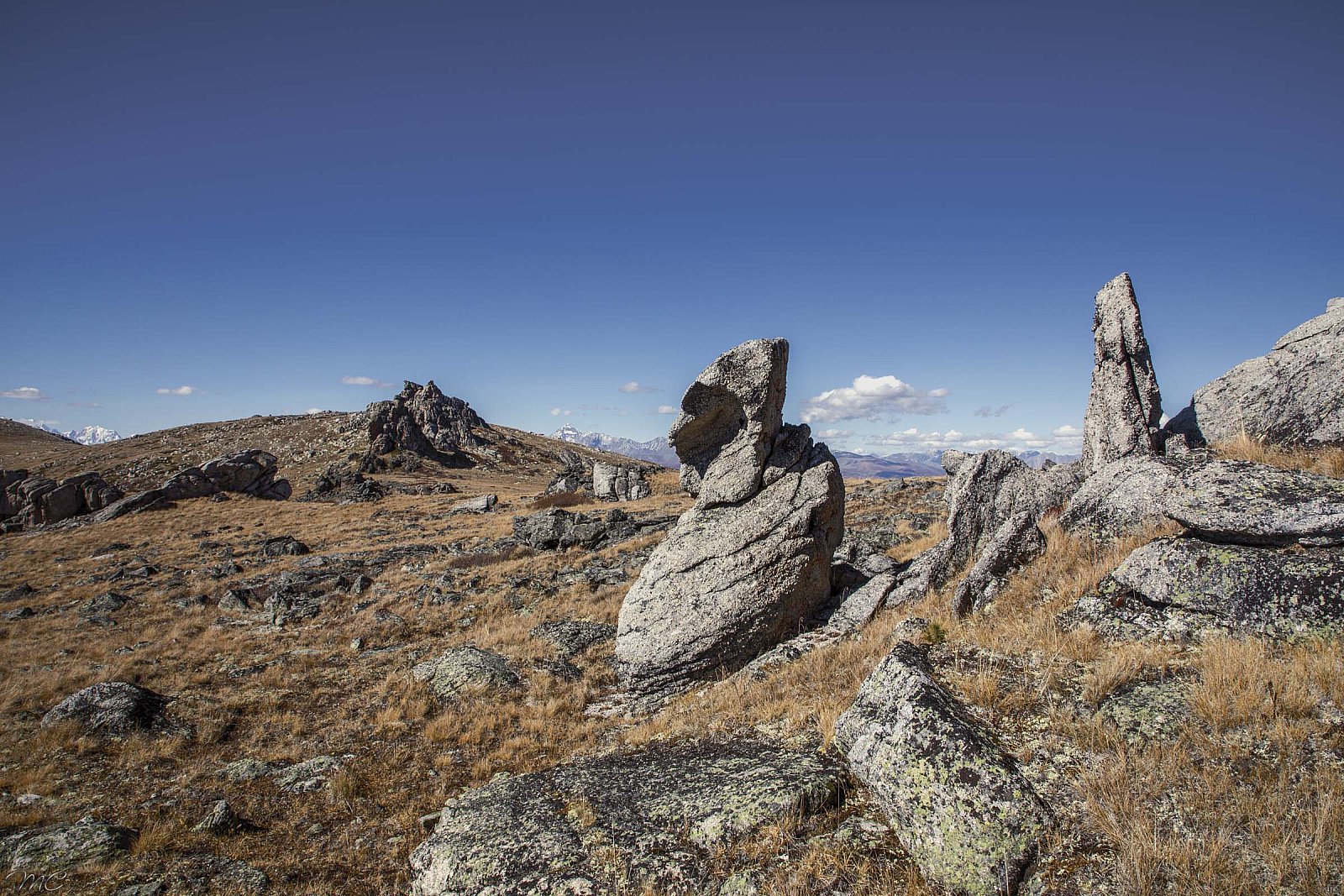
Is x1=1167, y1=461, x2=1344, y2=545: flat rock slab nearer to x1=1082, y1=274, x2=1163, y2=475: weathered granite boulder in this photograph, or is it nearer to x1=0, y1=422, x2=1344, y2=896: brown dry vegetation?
x1=0, y1=422, x2=1344, y2=896: brown dry vegetation

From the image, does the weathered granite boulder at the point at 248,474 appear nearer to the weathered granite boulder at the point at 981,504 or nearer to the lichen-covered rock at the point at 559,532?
the lichen-covered rock at the point at 559,532

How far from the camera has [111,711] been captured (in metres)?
15.1

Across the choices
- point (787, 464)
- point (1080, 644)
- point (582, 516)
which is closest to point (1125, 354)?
point (787, 464)

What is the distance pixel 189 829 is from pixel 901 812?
1239 centimetres

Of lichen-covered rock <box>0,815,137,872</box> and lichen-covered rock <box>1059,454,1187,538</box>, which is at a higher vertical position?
lichen-covered rock <box>1059,454,1187,538</box>

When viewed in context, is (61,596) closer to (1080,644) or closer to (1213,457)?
(1080,644)

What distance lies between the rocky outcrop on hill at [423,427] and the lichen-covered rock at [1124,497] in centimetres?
8901

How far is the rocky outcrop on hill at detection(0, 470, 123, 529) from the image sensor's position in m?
53.8

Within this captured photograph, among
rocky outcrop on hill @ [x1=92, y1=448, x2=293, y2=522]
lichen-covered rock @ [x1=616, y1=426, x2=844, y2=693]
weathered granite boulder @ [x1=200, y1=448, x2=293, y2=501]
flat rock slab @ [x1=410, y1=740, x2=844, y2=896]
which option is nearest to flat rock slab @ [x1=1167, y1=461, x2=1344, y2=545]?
flat rock slab @ [x1=410, y1=740, x2=844, y2=896]

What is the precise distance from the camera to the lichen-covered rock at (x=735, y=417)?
16.1 metres

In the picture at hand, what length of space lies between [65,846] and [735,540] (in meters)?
13.7

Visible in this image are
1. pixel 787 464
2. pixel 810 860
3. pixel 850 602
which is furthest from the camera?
pixel 787 464

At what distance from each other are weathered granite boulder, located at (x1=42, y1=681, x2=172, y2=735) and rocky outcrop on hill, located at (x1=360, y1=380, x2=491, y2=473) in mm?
73369

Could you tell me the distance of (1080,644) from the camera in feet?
26.5
